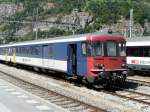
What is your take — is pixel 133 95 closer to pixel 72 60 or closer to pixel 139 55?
pixel 72 60

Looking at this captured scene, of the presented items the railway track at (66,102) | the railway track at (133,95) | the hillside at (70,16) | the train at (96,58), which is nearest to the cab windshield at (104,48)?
the train at (96,58)

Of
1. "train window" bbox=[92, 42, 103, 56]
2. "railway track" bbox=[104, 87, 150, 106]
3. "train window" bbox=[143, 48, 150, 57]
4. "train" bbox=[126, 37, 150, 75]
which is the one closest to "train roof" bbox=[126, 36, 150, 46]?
"train" bbox=[126, 37, 150, 75]

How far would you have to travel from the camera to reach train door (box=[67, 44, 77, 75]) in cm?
2578

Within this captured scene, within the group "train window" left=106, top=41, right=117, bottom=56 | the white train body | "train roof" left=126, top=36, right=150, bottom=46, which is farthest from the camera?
"train roof" left=126, top=36, right=150, bottom=46

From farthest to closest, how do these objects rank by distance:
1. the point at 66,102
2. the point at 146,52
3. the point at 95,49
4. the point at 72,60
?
the point at 146,52 → the point at 72,60 → the point at 95,49 → the point at 66,102

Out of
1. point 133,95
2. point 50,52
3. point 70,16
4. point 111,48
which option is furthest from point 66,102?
point 70,16

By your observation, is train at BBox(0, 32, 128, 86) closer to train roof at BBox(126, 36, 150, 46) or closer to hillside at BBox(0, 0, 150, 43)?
train roof at BBox(126, 36, 150, 46)

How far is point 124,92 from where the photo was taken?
22.3m

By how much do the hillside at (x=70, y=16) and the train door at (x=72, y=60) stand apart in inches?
1571

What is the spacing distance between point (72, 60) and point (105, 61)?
359cm

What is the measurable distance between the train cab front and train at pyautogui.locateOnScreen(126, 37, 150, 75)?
11.1 m

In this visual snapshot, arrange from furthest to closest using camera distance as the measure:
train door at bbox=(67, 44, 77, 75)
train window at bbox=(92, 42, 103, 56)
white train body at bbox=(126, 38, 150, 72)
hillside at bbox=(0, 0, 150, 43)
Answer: hillside at bbox=(0, 0, 150, 43)
white train body at bbox=(126, 38, 150, 72)
train door at bbox=(67, 44, 77, 75)
train window at bbox=(92, 42, 103, 56)

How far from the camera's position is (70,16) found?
5615 inches

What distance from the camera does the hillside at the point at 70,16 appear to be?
101 meters
